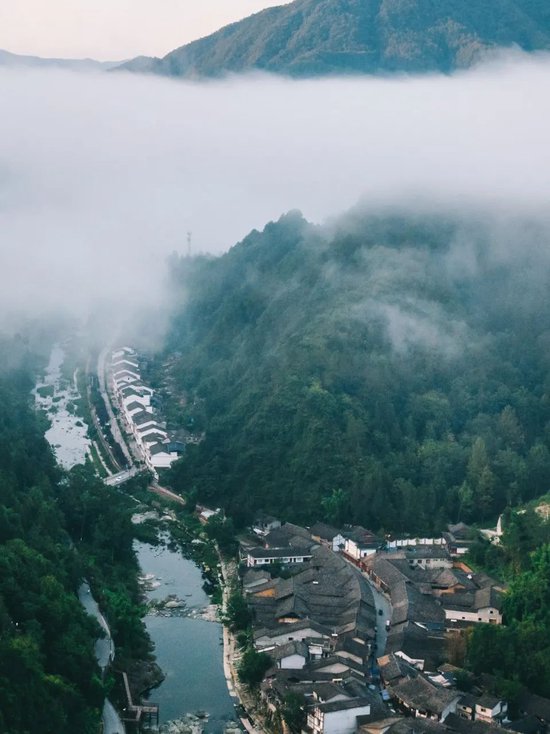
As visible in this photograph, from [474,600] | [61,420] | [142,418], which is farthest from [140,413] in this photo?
[474,600]

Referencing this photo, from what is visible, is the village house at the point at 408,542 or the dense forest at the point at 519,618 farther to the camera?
the village house at the point at 408,542

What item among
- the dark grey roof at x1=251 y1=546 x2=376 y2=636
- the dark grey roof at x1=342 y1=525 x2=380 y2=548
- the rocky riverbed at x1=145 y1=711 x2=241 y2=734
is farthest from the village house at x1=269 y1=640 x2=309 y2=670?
the dark grey roof at x1=342 y1=525 x2=380 y2=548

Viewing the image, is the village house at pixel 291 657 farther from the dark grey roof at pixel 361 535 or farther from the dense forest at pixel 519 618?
the dark grey roof at pixel 361 535

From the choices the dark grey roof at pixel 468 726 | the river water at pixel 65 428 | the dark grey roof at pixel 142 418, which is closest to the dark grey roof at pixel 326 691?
the dark grey roof at pixel 468 726

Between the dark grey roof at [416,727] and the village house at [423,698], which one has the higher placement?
the dark grey roof at [416,727]

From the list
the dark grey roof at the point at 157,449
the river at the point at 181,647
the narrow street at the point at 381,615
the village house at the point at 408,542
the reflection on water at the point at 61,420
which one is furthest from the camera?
the reflection on water at the point at 61,420

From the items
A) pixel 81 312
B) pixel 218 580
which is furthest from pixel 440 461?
pixel 81 312

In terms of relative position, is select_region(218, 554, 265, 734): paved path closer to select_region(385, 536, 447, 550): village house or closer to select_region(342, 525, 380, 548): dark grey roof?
select_region(342, 525, 380, 548): dark grey roof
